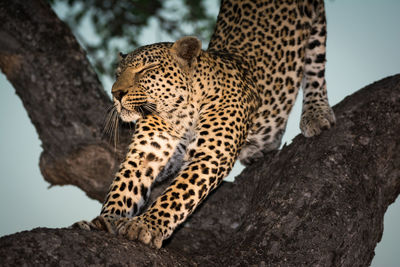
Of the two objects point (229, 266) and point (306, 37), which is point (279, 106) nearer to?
point (306, 37)

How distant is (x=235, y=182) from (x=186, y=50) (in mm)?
1783

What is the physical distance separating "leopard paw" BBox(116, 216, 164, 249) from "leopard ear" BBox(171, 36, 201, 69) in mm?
1768

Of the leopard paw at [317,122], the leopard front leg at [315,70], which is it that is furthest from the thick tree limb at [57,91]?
the leopard front leg at [315,70]

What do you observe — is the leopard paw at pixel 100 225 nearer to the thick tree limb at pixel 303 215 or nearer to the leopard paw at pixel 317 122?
the thick tree limb at pixel 303 215

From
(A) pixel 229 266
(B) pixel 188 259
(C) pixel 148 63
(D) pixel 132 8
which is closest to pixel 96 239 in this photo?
(B) pixel 188 259

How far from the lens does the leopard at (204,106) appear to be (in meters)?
3.97

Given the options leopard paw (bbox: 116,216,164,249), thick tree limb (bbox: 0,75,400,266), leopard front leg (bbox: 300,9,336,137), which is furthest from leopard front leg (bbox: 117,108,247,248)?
leopard front leg (bbox: 300,9,336,137)

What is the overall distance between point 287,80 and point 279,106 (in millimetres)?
328

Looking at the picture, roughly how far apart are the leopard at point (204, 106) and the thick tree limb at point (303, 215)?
334mm

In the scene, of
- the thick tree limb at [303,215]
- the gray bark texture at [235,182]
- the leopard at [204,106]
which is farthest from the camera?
the leopard at [204,106]

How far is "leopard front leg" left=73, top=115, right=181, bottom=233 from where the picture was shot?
4105 millimetres

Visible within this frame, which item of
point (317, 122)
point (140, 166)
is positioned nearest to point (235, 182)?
point (317, 122)

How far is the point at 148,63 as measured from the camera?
4480 mm

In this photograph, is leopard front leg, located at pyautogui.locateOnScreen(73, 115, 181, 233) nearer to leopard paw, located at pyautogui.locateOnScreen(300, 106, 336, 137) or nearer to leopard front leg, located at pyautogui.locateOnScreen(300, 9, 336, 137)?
leopard paw, located at pyautogui.locateOnScreen(300, 106, 336, 137)
